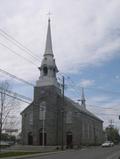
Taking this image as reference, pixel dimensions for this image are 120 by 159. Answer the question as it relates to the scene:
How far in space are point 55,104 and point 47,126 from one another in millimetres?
5191

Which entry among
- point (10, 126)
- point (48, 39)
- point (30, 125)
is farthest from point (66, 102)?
point (10, 126)

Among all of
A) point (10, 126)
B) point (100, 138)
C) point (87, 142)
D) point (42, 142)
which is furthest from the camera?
point (100, 138)

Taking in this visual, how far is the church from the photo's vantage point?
72.2 m

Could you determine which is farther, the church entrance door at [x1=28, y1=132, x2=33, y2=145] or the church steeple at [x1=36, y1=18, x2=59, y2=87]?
the church entrance door at [x1=28, y1=132, x2=33, y2=145]

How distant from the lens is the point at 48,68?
73875 mm

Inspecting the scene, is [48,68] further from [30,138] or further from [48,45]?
[30,138]

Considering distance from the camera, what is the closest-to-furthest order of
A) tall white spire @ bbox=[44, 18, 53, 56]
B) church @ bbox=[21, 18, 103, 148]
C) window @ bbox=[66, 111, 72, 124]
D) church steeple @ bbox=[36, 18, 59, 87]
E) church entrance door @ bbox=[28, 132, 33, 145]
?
1. church @ bbox=[21, 18, 103, 148]
2. church steeple @ bbox=[36, 18, 59, 87]
3. window @ bbox=[66, 111, 72, 124]
4. church entrance door @ bbox=[28, 132, 33, 145]
5. tall white spire @ bbox=[44, 18, 53, 56]

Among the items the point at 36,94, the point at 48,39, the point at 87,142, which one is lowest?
the point at 87,142

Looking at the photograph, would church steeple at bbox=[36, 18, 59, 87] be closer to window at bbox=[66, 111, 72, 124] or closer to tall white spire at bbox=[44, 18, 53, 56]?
tall white spire at bbox=[44, 18, 53, 56]

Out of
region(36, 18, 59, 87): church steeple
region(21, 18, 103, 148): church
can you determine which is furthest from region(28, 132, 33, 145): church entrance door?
region(36, 18, 59, 87): church steeple

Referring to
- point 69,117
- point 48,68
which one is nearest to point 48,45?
point 48,68

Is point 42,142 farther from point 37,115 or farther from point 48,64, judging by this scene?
point 48,64

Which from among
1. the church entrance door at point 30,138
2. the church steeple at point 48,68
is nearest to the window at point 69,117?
the church steeple at point 48,68

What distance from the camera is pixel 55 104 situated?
2894 inches
